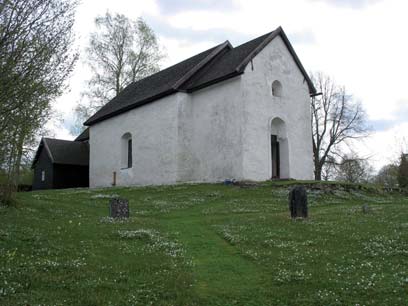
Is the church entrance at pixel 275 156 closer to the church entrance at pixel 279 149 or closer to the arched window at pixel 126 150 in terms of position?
the church entrance at pixel 279 149

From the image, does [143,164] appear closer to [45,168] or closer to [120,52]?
[45,168]

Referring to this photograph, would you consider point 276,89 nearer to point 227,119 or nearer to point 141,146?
point 227,119

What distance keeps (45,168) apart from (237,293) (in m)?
38.9

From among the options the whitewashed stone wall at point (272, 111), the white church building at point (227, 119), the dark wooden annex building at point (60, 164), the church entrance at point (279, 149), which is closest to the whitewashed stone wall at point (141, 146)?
the white church building at point (227, 119)

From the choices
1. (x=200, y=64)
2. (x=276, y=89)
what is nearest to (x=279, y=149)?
(x=276, y=89)

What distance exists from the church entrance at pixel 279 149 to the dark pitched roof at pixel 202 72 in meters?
4.44

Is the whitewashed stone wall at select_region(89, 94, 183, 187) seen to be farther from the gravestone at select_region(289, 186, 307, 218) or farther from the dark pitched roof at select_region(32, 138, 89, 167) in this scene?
the gravestone at select_region(289, 186, 307, 218)

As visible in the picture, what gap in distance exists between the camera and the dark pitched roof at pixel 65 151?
42156 mm

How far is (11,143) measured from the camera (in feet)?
44.7

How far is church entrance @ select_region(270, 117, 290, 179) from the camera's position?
1207 inches

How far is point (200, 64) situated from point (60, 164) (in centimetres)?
1753

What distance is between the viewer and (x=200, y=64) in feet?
108

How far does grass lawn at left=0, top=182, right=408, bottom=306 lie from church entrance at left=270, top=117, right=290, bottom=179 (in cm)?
1353

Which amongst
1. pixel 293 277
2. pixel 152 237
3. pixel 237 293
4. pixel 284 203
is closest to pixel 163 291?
pixel 237 293
